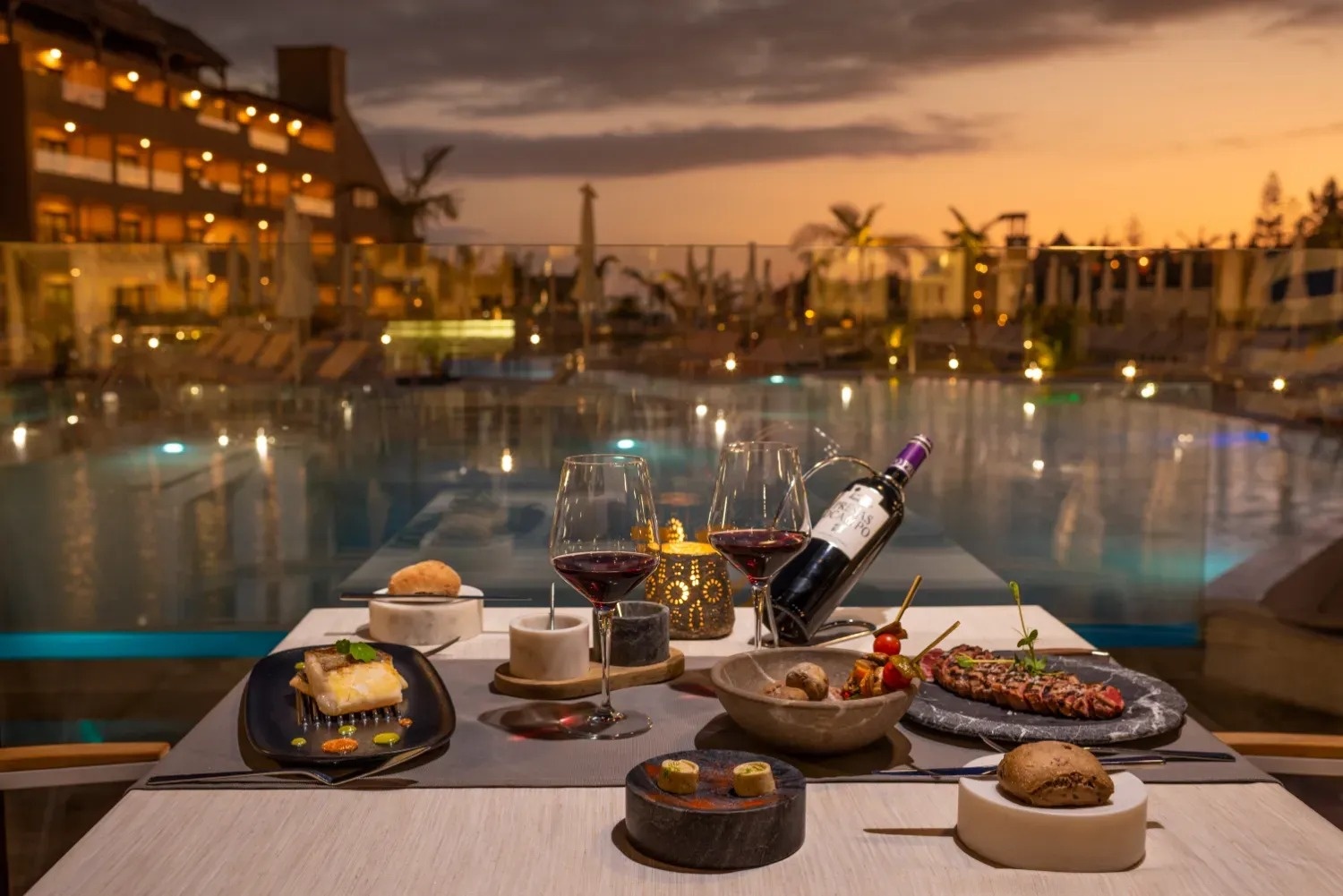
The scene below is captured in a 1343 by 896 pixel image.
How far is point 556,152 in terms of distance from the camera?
5359 mm

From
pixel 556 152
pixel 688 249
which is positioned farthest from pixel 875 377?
pixel 556 152

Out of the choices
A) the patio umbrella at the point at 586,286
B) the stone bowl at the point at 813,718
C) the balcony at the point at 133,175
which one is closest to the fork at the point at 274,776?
the stone bowl at the point at 813,718

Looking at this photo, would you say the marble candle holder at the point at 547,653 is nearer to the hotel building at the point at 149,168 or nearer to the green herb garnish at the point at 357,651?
the green herb garnish at the point at 357,651

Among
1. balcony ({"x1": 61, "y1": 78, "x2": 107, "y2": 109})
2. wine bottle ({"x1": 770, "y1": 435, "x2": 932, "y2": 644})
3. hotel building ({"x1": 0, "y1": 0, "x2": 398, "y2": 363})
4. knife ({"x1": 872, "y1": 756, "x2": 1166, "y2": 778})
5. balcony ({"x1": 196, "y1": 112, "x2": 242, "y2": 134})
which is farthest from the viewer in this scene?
balcony ({"x1": 196, "y1": 112, "x2": 242, "y2": 134})

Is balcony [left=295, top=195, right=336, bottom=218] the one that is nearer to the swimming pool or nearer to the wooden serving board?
the swimming pool

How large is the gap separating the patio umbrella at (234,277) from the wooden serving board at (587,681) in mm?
3319

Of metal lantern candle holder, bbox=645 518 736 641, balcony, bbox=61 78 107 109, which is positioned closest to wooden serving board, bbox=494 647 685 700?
metal lantern candle holder, bbox=645 518 736 641

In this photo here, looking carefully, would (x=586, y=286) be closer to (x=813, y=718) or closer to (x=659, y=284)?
(x=659, y=284)

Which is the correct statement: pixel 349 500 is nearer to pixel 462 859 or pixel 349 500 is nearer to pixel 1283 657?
pixel 1283 657

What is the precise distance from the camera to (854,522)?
1636mm

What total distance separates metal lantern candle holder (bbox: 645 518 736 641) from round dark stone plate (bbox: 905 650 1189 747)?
41cm

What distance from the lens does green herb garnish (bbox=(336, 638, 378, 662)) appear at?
4.43ft

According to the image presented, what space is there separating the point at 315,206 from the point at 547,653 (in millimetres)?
4234

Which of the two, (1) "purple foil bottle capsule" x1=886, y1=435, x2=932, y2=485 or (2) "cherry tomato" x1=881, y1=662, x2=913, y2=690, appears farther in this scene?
(1) "purple foil bottle capsule" x1=886, y1=435, x2=932, y2=485
